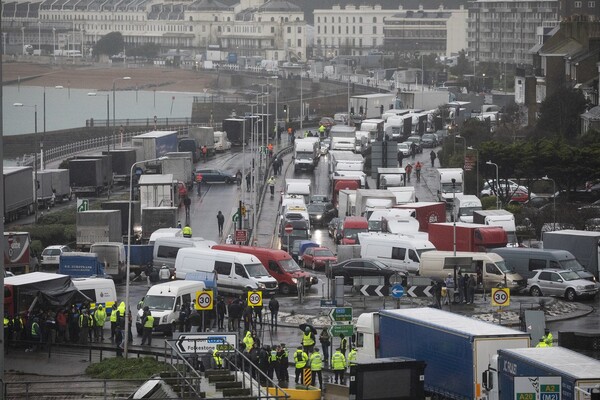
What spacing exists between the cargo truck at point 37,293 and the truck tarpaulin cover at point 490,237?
11.5 meters

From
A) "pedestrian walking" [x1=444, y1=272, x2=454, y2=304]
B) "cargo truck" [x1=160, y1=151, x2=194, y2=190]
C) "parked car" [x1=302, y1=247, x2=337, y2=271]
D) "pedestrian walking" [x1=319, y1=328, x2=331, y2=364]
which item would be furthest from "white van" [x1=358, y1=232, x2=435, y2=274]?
"cargo truck" [x1=160, y1=151, x2=194, y2=190]

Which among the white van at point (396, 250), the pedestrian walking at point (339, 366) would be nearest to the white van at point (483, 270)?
the white van at point (396, 250)

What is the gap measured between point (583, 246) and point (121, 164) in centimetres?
2629

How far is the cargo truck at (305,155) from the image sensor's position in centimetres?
5872

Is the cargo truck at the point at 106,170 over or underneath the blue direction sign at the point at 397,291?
over

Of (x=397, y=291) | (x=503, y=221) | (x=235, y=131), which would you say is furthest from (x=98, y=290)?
(x=235, y=131)

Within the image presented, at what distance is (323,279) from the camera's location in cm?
3384

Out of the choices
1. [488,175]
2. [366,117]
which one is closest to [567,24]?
[366,117]

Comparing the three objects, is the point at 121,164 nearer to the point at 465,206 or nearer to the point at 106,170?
the point at 106,170

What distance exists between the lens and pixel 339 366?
22.0 metres

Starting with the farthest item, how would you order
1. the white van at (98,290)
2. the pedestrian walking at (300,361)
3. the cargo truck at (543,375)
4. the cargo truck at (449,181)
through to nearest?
the cargo truck at (449,181) → the white van at (98,290) → the pedestrian walking at (300,361) → the cargo truck at (543,375)

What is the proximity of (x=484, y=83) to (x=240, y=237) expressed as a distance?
88.2 metres

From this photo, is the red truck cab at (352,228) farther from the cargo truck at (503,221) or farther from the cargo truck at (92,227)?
the cargo truck at (92,227)

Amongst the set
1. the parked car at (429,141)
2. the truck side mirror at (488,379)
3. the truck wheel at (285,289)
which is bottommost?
the truck wheel at (285,289)
